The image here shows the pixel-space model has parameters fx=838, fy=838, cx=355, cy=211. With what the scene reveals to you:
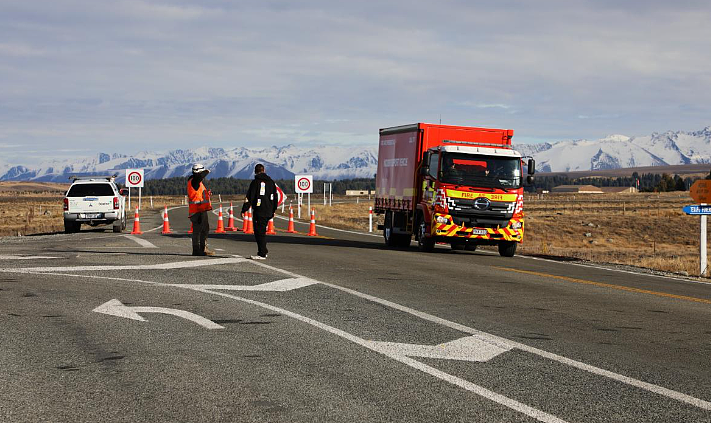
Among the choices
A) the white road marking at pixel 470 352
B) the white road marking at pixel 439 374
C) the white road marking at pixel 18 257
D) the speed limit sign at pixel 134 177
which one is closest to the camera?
the white road marking at pixel 439 374

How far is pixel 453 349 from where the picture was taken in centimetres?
783

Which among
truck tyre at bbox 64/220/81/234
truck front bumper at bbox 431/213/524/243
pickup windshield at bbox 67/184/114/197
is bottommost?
truck tyre at bbox 64/220/81/234

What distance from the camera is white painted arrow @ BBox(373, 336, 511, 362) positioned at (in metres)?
7.51

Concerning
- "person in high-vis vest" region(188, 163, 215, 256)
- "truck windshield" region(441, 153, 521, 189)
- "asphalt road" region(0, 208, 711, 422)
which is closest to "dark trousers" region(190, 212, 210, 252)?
"person in high-vis vest" region(188, 163, 215, 256)

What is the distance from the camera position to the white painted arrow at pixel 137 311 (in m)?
9.33

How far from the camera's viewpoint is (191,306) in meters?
10.4

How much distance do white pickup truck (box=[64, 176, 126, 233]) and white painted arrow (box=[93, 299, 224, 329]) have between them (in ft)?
62.4

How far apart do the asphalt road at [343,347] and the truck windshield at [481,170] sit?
602cm

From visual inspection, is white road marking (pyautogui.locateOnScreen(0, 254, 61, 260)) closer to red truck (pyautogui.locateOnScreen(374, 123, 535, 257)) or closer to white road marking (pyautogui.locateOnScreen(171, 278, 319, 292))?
white road marking (pyautogui.locateOnScreen(171, 278, 319, 292))

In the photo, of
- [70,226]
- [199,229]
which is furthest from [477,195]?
[70,226]

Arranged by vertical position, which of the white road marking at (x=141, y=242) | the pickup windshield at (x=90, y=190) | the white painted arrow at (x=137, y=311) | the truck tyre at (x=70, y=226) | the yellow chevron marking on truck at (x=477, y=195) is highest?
the yellow chevron marking on truck at (x=477, y=195)

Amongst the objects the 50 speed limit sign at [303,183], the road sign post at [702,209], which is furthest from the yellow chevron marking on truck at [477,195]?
the 50 speed limit sign at [303,183]

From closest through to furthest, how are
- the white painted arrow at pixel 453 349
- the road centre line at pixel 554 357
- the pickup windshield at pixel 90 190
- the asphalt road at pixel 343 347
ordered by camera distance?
the asphalt road at pixel 343 347, the road centre line at pixel 554 357, the white painted arrow at pixel 453 349, the pickup windshield at pixel 90 190

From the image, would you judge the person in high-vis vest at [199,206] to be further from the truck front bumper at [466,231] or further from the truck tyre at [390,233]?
the truck tyre at [390,233]
